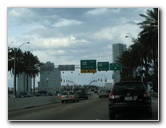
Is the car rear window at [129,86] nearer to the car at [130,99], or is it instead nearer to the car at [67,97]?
the car at [130,99]

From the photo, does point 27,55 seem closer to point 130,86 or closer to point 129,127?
point 130,86

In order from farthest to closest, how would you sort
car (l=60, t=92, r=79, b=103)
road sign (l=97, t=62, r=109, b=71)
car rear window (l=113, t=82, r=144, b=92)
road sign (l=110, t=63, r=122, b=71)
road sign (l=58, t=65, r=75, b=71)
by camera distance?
1. road sign (l=58, t=65, r=75, b=71)
2. road sign (l=110, t=63, r=122, b=71)
3. road sign (l=97, t=62, r=109, b=71)
4. car (l=60, t=92, r=79, b=103)
5. car rear window (l=113, t=82, r=144, b=92)

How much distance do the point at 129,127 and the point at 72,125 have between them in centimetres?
203

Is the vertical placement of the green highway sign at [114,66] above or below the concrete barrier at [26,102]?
above

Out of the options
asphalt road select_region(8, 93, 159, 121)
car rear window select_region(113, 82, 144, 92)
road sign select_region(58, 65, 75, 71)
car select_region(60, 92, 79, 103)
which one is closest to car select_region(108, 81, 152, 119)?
car rear window select_region(113, 82, 144, 92)

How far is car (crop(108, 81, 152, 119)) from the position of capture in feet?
49.4

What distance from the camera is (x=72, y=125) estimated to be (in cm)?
1277

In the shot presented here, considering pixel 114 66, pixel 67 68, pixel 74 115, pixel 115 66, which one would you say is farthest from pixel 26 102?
pixel 115 66

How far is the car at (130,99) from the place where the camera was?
49.4ft

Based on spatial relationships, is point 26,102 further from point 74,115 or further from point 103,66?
point 103,66

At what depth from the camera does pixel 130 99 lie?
15.1 meters

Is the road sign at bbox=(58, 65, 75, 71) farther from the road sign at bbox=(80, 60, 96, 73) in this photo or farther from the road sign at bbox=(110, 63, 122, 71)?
the road sign at bbox=(110, 63, 122, 71)

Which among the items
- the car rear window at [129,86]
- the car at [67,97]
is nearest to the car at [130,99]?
the car rear window at [129,86]

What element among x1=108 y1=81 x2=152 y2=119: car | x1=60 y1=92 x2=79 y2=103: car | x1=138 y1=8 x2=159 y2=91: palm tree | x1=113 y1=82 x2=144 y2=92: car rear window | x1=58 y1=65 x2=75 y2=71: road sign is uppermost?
x1=138 y1=8 x2=159 y2=91: palm tree
